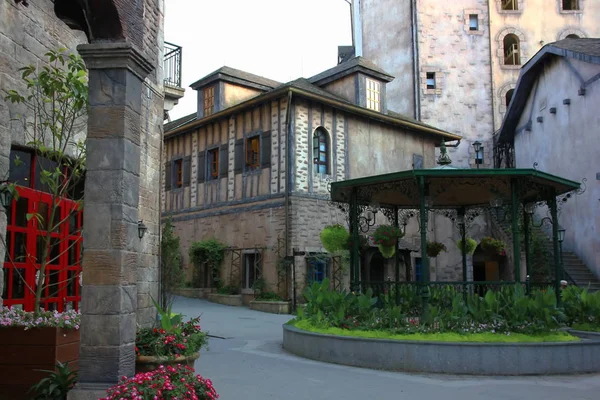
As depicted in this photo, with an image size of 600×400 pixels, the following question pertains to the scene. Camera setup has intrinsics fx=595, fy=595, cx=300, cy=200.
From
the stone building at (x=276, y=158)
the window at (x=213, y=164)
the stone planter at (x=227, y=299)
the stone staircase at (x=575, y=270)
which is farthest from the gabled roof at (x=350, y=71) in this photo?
the stone planter at (x=227, y=299)

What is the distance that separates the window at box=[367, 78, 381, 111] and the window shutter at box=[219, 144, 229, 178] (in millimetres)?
5827

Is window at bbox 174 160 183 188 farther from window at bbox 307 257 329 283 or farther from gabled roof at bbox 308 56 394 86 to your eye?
window at bbox 307 257 329 283

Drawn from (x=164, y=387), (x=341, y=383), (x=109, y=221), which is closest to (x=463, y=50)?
(x=341, y=383)

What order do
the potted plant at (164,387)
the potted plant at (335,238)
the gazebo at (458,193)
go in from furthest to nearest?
the potted plant at (335,238), the gazebo at (458,193), the potted plant at (164,387)

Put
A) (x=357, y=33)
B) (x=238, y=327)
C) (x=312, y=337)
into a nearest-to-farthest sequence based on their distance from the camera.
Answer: (x=312, y=337)
(x=238, y=327)
(x=357, y=33)

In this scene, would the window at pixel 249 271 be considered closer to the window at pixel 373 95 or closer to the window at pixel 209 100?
the window at pixel 209 100

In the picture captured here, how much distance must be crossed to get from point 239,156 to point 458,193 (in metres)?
11.5

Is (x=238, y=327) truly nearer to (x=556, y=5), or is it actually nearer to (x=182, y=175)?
(x=182, y=175)

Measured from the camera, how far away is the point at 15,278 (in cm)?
771

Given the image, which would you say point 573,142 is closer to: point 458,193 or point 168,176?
point 458,193

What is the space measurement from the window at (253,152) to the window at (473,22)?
1548cm

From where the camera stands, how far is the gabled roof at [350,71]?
23.3 metres

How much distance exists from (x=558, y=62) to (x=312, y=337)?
1708 centimetres

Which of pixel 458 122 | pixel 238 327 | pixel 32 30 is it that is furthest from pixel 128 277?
pixel 458 122
